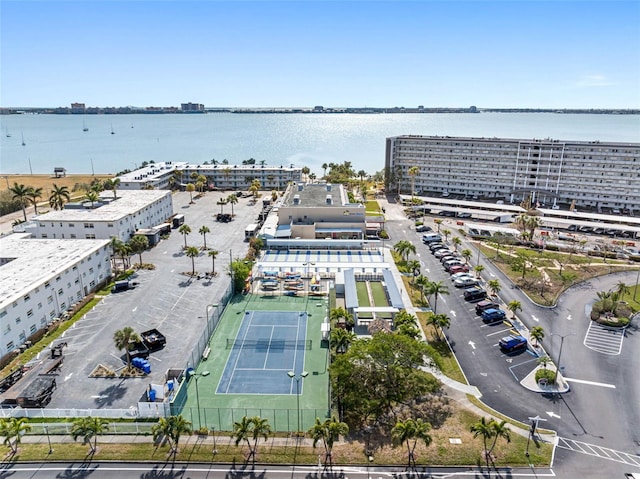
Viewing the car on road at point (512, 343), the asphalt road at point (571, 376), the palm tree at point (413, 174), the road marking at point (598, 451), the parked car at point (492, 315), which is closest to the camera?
the road marking at point (598, 451)

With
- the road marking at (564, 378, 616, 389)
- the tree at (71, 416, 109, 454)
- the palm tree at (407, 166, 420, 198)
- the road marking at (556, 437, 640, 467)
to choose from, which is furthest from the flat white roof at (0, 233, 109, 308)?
the palm tree at (407, 166, 420, 198)

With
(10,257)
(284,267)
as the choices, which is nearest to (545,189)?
(284,267)

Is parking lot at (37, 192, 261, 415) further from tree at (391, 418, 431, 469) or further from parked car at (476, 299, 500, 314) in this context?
parked car at (476, 299, 500, 314)

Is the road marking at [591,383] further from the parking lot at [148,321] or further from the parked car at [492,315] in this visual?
the parking lot at [148,321]

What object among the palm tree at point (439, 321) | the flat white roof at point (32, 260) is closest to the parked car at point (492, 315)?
the palm tree at point (439, 321)

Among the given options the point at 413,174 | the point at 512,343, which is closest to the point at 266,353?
the point at 512,343

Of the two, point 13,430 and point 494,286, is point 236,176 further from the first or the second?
point 13,430
